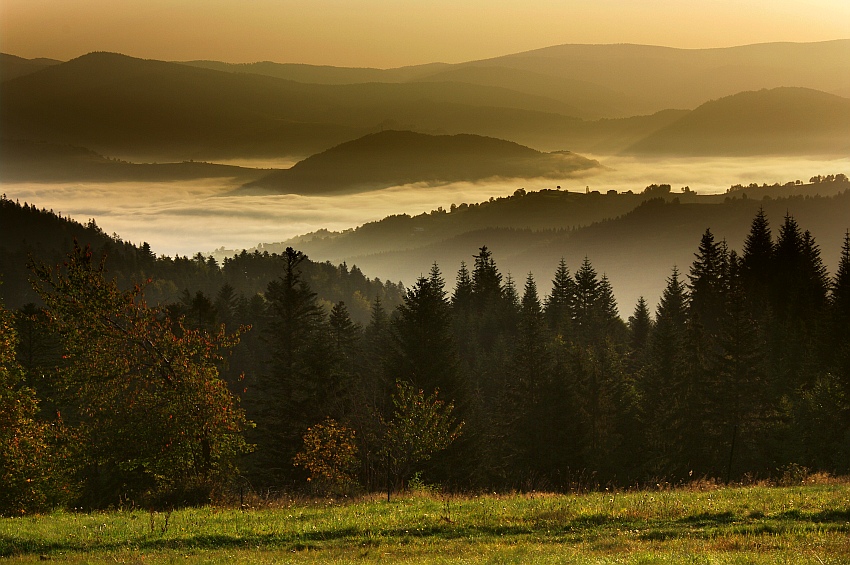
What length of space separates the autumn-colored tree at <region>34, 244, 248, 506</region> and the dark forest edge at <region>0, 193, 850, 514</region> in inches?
3.1

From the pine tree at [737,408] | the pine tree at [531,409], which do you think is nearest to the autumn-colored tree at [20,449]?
the pine tree at [531,409]

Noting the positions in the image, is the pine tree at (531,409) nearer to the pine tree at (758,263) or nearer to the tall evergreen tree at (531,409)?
the tall evergreen tree at (531,409)

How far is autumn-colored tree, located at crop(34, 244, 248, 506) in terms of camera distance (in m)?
29.8

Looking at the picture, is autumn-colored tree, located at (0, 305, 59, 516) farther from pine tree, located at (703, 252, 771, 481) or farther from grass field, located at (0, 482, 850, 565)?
pine tree, located at (703, 252, 771, 481)

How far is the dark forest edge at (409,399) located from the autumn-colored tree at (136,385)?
0.08m

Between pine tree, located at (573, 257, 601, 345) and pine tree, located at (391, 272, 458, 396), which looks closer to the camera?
pine tree, located at (391, 272, 458, 396)

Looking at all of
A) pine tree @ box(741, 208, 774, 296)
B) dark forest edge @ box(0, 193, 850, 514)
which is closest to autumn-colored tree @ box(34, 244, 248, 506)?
dark forest edge @ box(0, 193, 850, 514)

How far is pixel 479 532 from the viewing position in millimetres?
20062

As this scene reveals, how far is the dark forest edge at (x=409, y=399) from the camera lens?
101ft

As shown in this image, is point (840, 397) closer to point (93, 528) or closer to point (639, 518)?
point (639, 518)

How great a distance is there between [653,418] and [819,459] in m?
13.3

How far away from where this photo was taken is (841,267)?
245ft

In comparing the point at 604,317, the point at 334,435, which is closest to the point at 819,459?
the point at 334,435

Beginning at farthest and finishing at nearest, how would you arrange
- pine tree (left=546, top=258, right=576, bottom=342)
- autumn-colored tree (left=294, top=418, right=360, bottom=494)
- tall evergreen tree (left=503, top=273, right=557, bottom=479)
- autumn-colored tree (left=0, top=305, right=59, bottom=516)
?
pine tree (left=546, top=258, right=576, bottom=342) → tall evergreen tree (left=503, top=273, right=557, bottom=479) → autumn-colored tree (left=294, top=418, right=360, bottom=494) → autumn-colored tree (left=0, top=305, right=59, bottom=516)
